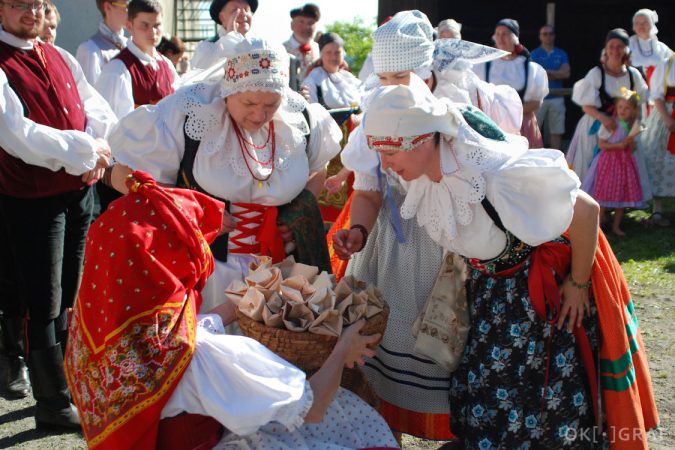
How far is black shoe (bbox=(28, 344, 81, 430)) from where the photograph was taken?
3510 millimetres

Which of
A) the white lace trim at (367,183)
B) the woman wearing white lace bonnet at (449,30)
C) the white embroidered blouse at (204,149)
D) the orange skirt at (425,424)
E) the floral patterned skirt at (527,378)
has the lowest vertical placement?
the orange skirt at (425,424)

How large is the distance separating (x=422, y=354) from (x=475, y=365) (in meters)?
0.21

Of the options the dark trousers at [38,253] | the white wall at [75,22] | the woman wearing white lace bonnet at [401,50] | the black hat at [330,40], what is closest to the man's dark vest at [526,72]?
A: the black hat at [330,40]

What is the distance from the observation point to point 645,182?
25.2 ft

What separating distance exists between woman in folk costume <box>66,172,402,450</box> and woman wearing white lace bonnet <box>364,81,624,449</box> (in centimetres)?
73

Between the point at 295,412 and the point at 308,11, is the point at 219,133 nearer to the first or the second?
the point at 295,412

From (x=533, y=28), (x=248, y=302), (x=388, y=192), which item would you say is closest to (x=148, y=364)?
(x=248, y=302)

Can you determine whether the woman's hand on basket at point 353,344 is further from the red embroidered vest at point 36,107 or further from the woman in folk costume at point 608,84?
the woman in folk costume at point 608,84

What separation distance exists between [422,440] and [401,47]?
5.49 ft

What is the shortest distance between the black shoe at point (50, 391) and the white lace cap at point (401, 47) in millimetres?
1886

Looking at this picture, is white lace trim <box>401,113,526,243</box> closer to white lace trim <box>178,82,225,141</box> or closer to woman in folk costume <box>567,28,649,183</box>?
white lace trim <box>178,82,225,141</box>

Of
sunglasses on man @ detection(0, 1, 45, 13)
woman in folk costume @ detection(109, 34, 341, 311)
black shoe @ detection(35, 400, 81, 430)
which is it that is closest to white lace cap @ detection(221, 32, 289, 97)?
woman in folk costume @ detection(109, 34, 341, 311)

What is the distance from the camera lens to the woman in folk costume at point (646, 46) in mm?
9203

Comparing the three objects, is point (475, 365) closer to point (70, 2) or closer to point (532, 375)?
point (532, 375)
